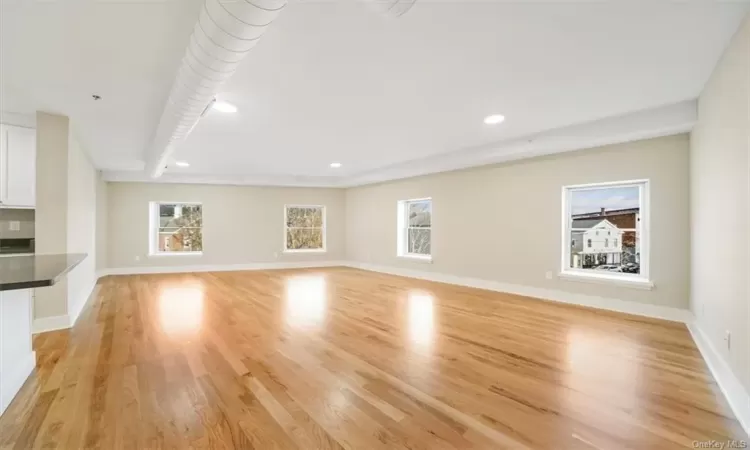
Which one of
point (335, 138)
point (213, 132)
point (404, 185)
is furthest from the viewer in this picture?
point (404, 185)

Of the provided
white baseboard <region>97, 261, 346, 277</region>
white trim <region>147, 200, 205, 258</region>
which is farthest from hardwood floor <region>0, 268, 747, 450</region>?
white trim <region>147, 200, 205, 258</region>

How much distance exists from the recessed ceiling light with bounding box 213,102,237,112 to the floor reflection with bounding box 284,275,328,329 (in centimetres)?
243

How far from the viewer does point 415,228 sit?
8.13 meters

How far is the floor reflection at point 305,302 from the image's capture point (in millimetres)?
4129

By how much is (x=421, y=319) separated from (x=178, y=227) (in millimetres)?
7234

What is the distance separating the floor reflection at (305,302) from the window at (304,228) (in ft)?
7.99

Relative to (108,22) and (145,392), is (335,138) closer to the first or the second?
(108,22)

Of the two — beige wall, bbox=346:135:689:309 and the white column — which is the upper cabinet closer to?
the white column

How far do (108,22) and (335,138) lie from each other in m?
3.12

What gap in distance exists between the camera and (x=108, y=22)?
2.12 metres

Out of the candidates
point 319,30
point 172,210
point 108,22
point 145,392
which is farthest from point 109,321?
point 172,210

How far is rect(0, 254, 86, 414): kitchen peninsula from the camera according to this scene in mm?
1735

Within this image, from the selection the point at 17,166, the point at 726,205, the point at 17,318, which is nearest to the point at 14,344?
the point at 17,318
